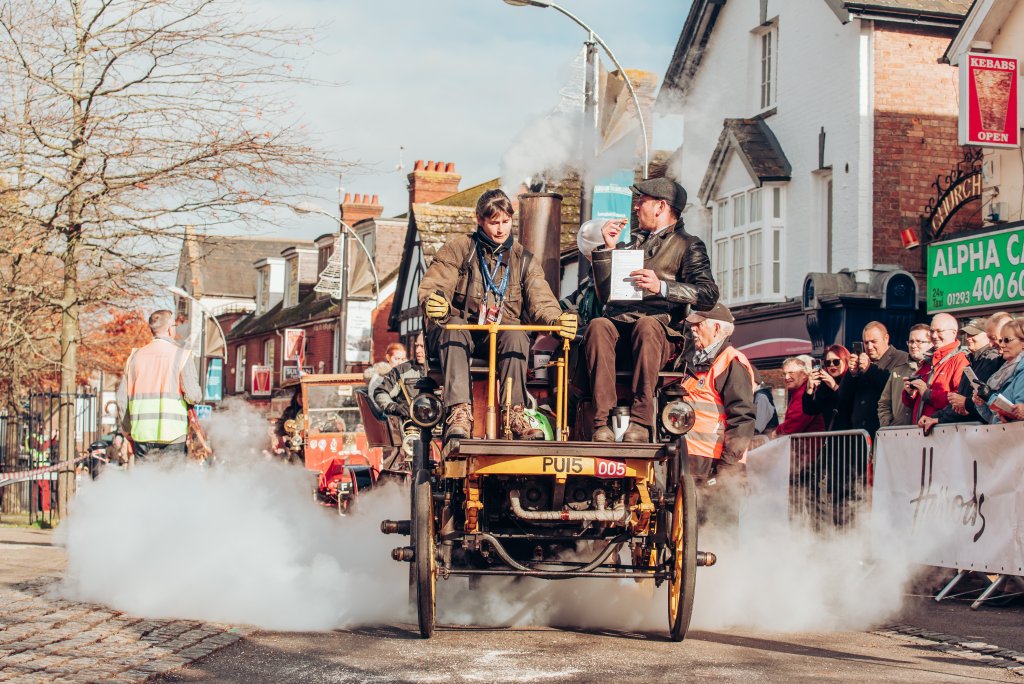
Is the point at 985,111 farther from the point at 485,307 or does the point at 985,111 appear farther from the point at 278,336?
the point at 278,336

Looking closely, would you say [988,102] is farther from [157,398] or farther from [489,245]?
[489,245]

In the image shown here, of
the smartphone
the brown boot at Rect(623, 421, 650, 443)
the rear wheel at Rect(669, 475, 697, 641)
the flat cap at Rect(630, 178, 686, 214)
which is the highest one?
the flat cap at Rect(630, 178, 686, 214)

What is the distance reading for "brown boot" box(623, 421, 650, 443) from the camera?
24.2 ft

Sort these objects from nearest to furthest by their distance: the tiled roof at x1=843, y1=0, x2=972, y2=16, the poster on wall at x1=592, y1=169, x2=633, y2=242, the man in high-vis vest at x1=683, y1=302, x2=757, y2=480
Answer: the man in high-vis vest at x1=683, y1=302, x2=757, y2=480 → the poster on wall at x1=592, y1=169, x2=633, y2=242 → the tiled roof at x1=843, y1=0, x2=972, y2=16

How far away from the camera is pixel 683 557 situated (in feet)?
23.1

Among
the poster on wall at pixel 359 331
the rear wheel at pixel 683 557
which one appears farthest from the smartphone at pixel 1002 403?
the poster on wall at pixel 359 331

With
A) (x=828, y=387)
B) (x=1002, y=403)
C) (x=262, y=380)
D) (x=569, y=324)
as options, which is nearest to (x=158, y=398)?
(x=569, y=324)

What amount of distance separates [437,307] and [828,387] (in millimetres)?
5375

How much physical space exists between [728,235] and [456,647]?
1952 centimetres

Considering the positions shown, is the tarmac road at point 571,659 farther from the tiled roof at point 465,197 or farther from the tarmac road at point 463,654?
the tiled roof at point 465,197

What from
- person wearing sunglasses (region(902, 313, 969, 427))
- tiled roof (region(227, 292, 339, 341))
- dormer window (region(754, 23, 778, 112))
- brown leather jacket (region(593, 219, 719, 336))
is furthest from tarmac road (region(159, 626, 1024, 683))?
tiled roof (region(227, 292, 339, 341))

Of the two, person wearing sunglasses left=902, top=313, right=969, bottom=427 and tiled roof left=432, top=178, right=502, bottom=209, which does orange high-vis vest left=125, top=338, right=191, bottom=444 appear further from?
tiled roof left=432, top=178, right=502, bottom=209

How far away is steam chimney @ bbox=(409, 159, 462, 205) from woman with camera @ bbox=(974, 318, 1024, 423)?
1416 inches

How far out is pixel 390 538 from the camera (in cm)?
1016
